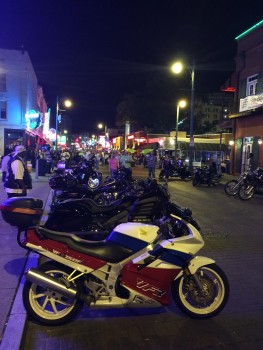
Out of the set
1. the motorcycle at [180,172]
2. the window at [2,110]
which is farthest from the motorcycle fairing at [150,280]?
the window at [2,110]

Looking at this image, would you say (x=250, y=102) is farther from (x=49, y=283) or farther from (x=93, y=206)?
(x=49, y=283)

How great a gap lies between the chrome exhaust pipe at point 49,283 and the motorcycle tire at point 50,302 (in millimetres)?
112

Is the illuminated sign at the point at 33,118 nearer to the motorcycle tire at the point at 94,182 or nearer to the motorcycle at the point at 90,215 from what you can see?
the motorcycle tire at the point at 94,182

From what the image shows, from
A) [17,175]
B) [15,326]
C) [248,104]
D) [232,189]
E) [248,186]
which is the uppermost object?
[248,104]

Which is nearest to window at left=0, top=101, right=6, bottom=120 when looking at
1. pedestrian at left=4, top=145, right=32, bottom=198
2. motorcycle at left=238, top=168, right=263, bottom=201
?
motorcycle at left=238, top=168, right=263, bottom=201

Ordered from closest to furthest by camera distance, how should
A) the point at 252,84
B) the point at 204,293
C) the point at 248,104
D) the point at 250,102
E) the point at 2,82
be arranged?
the point at 204,293, the point at 250,102, the point at 248,104, the point at 252,84, the point at 2,82

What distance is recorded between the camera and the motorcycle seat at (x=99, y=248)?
4125mm

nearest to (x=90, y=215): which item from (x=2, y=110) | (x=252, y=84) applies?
(x=252, y=84)

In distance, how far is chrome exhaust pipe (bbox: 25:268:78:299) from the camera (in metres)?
4.03

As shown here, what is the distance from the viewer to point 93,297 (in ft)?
13.6

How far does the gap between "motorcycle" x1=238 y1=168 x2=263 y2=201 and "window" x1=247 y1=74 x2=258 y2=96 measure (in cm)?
1452

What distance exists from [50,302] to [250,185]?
12.0 metres

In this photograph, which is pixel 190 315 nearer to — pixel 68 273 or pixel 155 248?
pixel 155 248

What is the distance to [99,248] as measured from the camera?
13.6ft
